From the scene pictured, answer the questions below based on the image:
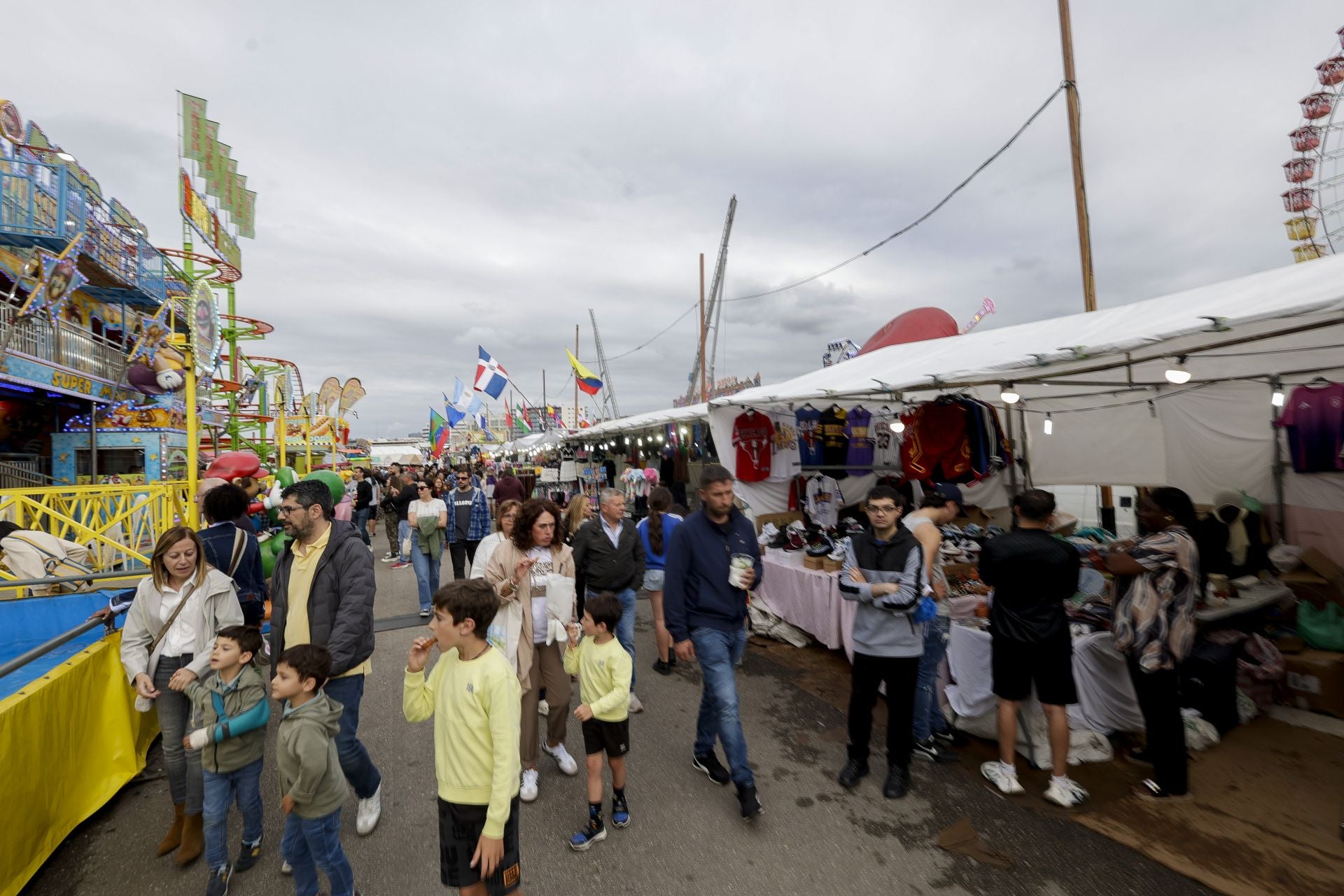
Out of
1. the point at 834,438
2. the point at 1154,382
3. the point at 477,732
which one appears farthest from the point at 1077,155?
the point at 477,732

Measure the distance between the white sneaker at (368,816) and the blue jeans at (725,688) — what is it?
Result: 1998 mm

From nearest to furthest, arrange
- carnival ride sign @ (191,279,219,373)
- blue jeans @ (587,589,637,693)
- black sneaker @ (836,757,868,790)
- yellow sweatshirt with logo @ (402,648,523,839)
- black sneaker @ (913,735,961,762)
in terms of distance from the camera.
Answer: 1. yellow sweatshirt with logo @ (402,648,523,839)
2. black sneaker @ (836,757,868,790)
3. black sneaker @ (913,735,961,762)
4. blue jeans @ (587,589,637,693)
5. carnival ride sign @ (191,279,219,373)

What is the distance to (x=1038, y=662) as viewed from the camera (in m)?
3.41

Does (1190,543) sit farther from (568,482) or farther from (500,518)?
(568,482)

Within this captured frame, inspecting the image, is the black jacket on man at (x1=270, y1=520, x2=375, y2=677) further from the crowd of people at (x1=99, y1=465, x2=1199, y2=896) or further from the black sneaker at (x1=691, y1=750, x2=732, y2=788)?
the black sneaker at (x1=691, y1=750, x2=732, y2=788)

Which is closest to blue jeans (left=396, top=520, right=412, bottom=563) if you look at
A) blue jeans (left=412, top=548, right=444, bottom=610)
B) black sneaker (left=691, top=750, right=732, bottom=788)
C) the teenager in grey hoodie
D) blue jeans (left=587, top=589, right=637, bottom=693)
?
blue jeans (left=412, top=548, right=444, bottom=610)

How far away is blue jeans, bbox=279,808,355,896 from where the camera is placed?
238 centimetres

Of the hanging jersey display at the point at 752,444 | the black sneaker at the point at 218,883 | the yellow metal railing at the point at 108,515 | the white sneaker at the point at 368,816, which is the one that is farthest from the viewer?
the hanging jersey display at the point at 752,444

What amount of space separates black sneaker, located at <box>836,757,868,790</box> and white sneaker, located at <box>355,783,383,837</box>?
2.81 m

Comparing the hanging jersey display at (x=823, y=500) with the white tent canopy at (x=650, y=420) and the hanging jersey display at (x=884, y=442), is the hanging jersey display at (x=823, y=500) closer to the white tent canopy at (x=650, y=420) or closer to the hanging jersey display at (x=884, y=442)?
the hanging jersey display at (x=884, y=442)

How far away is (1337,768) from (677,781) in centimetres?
435

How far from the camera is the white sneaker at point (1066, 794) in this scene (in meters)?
3.33

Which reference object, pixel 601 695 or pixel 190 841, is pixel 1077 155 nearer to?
pixel 601 695

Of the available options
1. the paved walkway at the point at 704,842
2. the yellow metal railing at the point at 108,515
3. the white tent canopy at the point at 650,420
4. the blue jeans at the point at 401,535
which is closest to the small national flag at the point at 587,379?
the white tent canopy at the point at 650,420
